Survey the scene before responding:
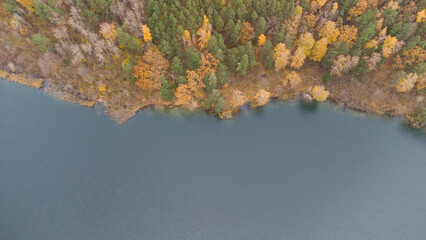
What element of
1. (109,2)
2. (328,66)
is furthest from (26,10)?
(328,66)

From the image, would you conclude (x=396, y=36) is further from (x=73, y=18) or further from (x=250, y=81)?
(x=73, y=18)

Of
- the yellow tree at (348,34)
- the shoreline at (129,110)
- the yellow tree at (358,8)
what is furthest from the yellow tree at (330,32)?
the shoreline at (129,110)

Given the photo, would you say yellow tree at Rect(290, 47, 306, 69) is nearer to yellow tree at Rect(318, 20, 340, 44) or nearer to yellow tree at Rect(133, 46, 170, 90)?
yellow tree at Rect(318, 20, 340, 44)

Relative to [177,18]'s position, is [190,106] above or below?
below

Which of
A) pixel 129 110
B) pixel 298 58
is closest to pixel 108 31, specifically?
pixel 129 110

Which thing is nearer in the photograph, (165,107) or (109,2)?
(109,2)

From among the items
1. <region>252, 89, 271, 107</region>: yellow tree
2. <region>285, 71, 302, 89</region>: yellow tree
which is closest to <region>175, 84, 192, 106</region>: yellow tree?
<region>252, 89, 271, 107</region>: yellow tree

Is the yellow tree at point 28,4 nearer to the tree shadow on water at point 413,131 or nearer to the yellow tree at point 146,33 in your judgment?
the yellow tree at point 146,33

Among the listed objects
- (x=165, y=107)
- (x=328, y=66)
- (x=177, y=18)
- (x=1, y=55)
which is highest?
(x=177, y=18)
